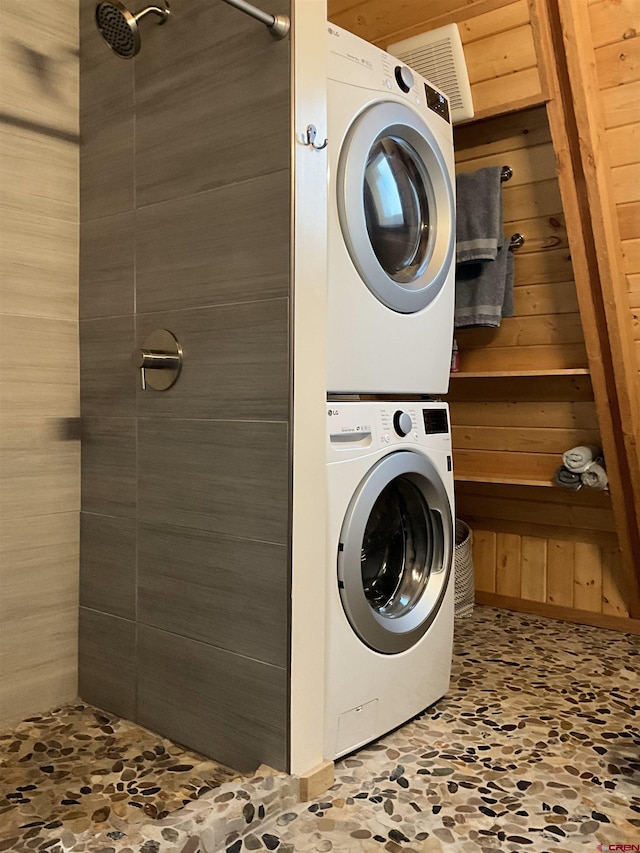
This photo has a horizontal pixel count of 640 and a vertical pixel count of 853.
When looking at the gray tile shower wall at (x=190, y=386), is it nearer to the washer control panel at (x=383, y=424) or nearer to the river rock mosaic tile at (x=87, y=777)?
the river rock mosaic tile at (x=87, y=777)

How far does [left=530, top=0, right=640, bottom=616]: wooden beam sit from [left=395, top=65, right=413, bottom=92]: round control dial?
1.37ft

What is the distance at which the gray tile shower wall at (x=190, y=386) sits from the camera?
1.63m

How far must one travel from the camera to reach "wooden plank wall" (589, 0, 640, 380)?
209 centimetres

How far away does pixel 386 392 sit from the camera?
1949 mm

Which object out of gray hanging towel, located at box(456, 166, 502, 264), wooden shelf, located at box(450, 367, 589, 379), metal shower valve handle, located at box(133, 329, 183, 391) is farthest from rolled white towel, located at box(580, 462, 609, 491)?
metal shower valve handle, located at box(133, 329, 183, 391)

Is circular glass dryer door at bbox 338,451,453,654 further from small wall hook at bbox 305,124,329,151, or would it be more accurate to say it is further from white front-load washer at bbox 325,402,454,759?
small wall hook at bbox 305,124,329,151

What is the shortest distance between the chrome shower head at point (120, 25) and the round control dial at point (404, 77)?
61 centimetres

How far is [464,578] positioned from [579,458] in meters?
0.67

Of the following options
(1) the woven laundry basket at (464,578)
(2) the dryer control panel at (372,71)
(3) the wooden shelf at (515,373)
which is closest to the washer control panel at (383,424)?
(3) the wooden shelf at (515,373)

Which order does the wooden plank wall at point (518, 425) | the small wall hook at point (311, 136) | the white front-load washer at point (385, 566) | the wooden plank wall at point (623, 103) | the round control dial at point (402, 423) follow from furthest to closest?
1. the wooden plank wall at point (518, 425)
2. the wooden plank wall at point (623, 103)
3. the round control dial at point (402, 423)
4. the white front-load washer at point (385, 566)
5. the small wall hook at point (311, 136)

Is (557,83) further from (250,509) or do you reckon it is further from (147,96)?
(250,509)

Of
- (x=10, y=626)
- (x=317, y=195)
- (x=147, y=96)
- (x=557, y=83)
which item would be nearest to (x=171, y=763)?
(x=10, y=626)

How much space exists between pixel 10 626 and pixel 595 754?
1.51m

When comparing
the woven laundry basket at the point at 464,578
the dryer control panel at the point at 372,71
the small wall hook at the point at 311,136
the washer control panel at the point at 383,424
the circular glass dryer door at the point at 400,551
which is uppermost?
the dryer control panel at the point at 372,71
